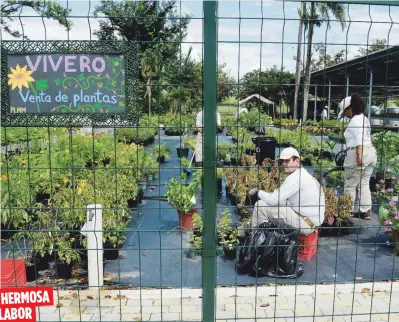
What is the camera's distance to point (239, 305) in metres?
3.52

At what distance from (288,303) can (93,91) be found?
2.26 metres

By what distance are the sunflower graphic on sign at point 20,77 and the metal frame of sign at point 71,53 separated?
0.11 ft

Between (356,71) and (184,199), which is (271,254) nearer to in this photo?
(184,199)

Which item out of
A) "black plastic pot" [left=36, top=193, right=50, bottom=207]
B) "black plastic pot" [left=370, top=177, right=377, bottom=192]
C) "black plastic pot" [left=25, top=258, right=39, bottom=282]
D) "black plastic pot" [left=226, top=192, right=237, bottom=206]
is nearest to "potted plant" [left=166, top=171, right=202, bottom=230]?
"black plastic pot" [left=226, top=192, right=237, bottom=206]

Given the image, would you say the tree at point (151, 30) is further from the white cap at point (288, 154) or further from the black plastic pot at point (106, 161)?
the black plastic pot at point (106, 161)

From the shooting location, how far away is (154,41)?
2.57 m

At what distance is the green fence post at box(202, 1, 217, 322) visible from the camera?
2547 mm

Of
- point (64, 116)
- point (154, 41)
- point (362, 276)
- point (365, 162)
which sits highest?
point (154, 41)

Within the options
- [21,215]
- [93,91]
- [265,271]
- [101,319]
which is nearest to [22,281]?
[101,319]

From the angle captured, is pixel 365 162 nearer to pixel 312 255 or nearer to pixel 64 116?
pixel 312 255

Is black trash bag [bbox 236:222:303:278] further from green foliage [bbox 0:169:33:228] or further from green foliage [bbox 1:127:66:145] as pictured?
green foliage [bbox 1:127:66:145]

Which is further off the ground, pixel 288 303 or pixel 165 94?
pixel 165 94

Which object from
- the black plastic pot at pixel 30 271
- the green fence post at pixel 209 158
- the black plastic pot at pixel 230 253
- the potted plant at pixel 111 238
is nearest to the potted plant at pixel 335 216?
the black plastic pot at pixel 230 253

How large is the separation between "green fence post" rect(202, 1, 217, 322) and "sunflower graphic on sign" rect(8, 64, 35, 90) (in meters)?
1.05
